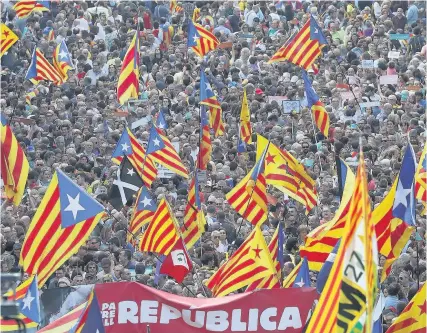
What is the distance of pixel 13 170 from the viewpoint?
886 inches

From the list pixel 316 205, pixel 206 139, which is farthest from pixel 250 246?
pixel 206 139

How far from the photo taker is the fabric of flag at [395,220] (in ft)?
60.1

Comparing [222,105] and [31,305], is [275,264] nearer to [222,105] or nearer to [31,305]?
[31,305]

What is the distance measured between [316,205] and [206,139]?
300 centimetres

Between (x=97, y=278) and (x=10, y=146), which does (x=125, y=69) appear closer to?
(x=10, y=146)

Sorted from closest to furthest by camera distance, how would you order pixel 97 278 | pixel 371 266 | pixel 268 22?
1. pixel 371 266
2. pixel 97 278
3. pixel 268 22

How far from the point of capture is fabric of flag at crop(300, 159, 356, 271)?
18.5 m

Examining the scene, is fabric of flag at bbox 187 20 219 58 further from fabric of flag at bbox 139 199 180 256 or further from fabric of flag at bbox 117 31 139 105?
fabric of flag at bbox 139 199 180 256

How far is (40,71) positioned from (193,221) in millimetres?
7778

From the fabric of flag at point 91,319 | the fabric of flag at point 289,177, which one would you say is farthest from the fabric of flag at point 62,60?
the fabric of flag at point 91,319

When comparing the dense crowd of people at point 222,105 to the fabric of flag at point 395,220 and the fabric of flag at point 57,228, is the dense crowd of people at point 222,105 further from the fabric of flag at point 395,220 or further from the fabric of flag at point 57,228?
the fabric of flag at point 57,228

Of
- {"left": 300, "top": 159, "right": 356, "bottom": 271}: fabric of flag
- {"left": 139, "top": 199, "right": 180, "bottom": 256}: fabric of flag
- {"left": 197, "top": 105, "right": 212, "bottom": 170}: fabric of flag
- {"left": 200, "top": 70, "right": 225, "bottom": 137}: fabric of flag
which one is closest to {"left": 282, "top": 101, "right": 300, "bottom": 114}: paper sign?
{"left": 200, "top": 70, "right": 225, "bottom": 137}: fabric of flag

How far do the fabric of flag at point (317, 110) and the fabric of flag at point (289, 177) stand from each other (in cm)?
423

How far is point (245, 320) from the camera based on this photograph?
17.1m
